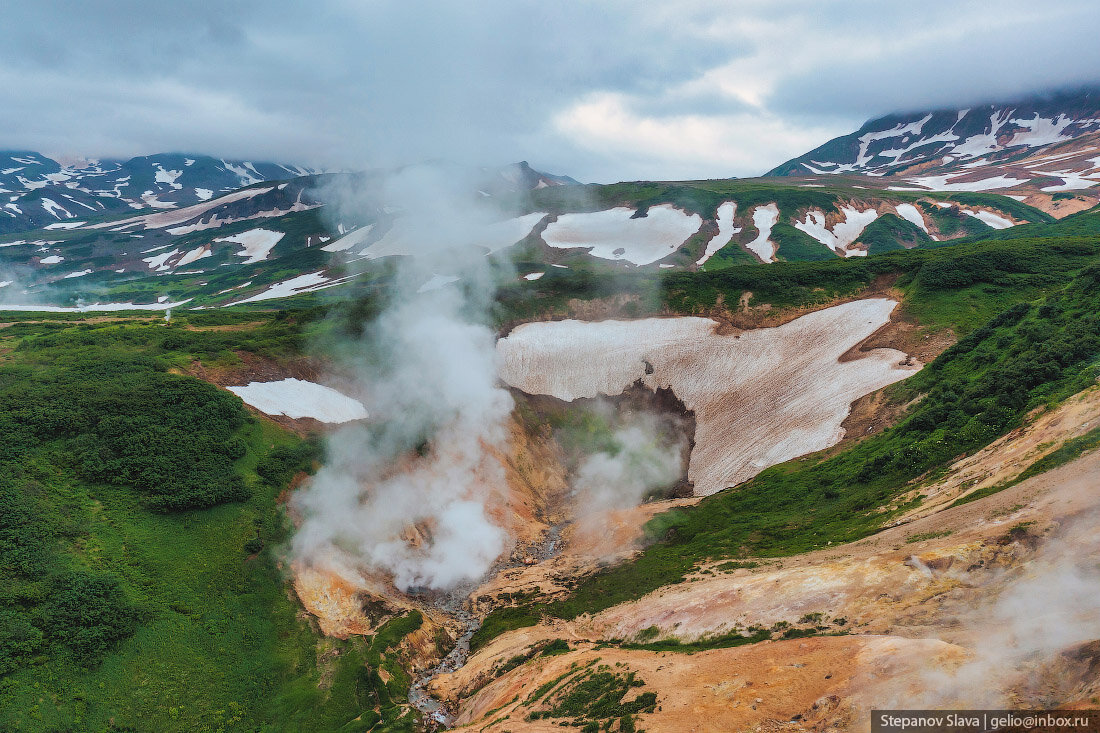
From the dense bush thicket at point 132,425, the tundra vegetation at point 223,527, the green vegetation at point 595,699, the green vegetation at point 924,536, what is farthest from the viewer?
the dense bush thicket at point 132,425

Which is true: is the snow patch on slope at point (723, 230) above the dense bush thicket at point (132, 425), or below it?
above

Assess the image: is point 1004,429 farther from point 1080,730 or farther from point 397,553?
point 397,553

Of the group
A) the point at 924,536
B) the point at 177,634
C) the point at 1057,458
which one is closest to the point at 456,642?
the point at 177,634

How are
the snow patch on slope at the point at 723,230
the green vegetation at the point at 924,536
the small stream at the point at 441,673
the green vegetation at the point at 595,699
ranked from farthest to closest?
the snow patch on slope at the point at 723,230
the small stream at the point at 441,673
the green vegetation at the point at 924,536
the green vegetation at the point at 595,699

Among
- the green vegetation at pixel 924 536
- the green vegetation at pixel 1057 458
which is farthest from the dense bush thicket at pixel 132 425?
the green vegetation at pixel 1057 458

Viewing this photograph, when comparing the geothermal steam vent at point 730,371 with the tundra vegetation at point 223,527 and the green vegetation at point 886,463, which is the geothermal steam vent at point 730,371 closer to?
the green vegetation at point 886,463

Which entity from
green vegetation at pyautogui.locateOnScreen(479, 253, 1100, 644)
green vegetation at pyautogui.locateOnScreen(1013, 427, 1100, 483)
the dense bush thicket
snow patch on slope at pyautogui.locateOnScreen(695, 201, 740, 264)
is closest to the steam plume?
the dense bush thicket
